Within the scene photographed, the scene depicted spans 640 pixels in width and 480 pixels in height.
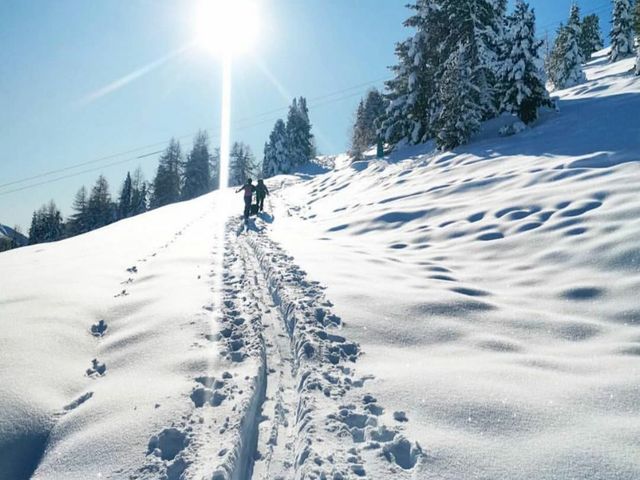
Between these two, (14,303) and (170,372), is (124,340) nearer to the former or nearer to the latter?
(170,372)

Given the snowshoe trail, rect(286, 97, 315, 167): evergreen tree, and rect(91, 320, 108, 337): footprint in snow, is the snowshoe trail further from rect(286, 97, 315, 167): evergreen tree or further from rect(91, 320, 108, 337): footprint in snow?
rect(286, 97, 315, 167): evergreen tree

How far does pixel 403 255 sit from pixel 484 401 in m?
5.89

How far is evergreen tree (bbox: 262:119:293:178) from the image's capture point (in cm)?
6116

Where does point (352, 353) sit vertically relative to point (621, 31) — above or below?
below

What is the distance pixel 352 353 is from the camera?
4777 mm

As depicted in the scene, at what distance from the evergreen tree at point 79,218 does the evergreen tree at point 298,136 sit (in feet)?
101

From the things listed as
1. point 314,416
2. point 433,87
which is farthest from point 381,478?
point 433,87

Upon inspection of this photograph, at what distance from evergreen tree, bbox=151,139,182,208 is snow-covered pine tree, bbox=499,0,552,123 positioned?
47.5 m

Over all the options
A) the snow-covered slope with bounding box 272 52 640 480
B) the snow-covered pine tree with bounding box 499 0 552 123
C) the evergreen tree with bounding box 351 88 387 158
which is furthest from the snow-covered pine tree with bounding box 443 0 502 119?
the evergreen tree with bounding box 351 88 387 158

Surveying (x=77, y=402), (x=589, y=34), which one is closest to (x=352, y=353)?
(x=77, y=402)

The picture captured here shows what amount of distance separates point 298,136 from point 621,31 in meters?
39.6

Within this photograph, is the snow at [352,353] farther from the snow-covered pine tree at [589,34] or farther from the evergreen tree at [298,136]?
the snow-covered pine tree at [589,34]

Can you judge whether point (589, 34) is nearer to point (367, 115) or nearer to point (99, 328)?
point (367, 115)

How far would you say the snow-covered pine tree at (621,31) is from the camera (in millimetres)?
38938
